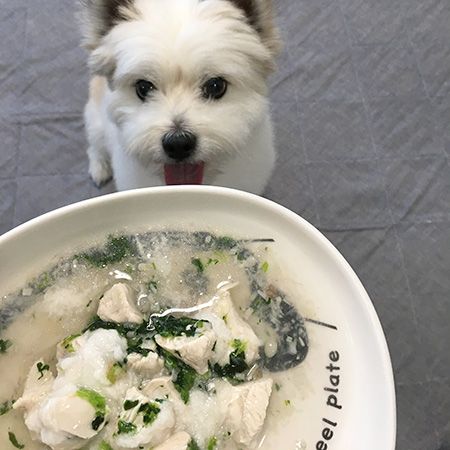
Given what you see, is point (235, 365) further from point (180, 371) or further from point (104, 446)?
point (104, 446)

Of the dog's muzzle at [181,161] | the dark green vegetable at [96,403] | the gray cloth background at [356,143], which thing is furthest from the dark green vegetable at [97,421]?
the gray cloth background at [356,143]

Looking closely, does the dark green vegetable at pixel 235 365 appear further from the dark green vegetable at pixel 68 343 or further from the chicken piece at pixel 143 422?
the dark green vegetable at pixel 68 343

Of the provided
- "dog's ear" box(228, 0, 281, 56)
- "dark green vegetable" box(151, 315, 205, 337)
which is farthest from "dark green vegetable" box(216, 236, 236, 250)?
"dog's ear" box(228, 0, 281, 56)

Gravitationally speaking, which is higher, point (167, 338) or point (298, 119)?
point (167, 338)

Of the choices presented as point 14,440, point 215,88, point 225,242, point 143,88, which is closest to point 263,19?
point 215,88

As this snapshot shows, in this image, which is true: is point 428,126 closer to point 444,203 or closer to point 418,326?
point 444,203

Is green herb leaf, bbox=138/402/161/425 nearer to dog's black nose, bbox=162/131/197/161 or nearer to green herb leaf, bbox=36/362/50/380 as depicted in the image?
green herb leaf, bbox=36/362/50/380

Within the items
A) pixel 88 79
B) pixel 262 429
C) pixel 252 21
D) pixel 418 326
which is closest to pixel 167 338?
pixel 262 429
